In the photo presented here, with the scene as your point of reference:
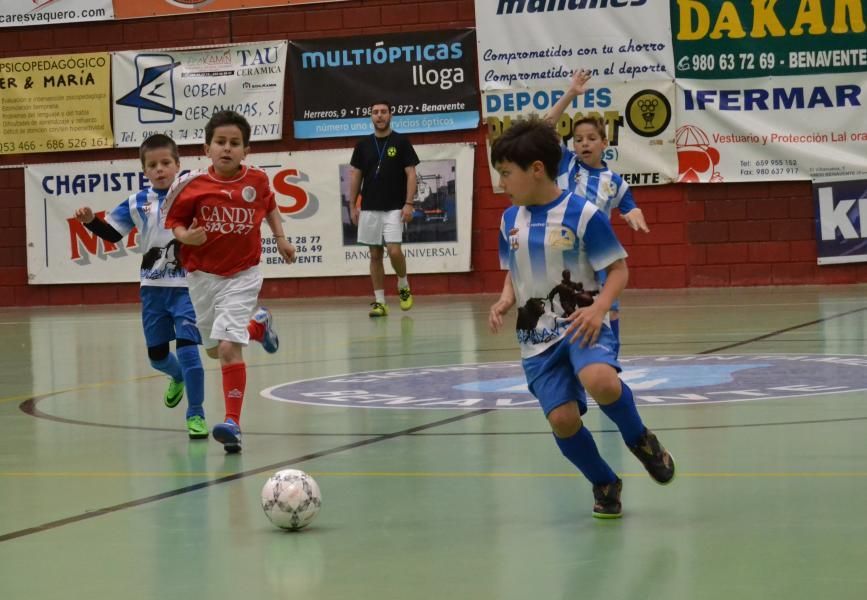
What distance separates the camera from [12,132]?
72.1 feet

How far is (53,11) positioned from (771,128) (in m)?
10.4

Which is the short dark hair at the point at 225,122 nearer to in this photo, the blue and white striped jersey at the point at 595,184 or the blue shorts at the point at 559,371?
the blue and white striped jersey at the point at 595,184

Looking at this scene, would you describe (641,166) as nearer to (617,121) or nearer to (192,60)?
(617,121)

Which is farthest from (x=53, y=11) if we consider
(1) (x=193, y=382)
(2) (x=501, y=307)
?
(2) (x=501, y=307)

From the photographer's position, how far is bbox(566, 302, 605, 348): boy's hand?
516 cm

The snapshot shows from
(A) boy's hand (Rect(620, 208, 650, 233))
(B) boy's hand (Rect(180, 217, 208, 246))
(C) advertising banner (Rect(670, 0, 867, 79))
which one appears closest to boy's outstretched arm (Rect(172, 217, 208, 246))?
(B) boy's hand (Rect(180, 217, 208, 246))

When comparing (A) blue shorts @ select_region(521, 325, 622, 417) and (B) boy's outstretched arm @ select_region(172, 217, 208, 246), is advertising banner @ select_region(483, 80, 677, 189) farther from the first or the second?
(A) blue shorts @ select_region(521, 325, 622, 417)

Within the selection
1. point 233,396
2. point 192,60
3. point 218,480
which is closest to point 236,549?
point 218,480

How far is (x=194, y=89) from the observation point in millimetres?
21172

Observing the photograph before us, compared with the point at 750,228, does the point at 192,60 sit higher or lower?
higher

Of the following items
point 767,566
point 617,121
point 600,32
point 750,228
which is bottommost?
point 767,566

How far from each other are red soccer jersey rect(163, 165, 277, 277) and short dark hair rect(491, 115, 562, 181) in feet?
8.13

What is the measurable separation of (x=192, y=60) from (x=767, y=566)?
18.0 meters

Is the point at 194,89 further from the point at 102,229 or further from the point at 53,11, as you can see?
the point at 102,229
